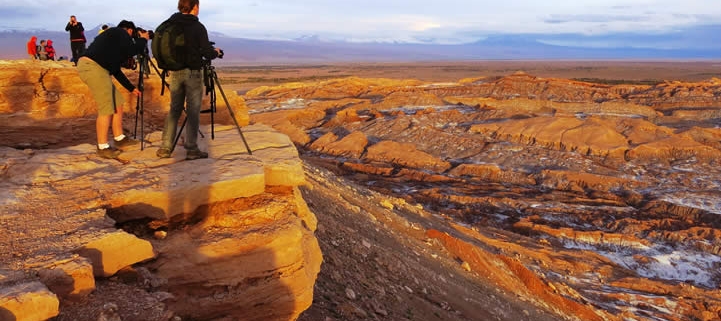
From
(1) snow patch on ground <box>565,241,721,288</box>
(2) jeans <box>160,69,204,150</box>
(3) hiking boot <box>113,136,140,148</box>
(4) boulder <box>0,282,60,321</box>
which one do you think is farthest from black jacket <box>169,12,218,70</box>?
(1) snow patch on ground <box>565,241,721,288</box>

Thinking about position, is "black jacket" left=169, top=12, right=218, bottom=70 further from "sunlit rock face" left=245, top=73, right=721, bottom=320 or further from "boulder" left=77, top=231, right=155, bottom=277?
"sunlit rock face" left=245, top=73, right=721, bottom=320

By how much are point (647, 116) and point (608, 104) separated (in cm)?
320

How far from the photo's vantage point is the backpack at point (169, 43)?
461 centimetres

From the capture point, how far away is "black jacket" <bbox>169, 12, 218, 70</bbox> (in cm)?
462

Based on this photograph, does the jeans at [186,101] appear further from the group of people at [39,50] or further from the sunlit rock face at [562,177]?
the group of people at [39,50]

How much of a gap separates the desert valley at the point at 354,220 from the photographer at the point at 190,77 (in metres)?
0.24

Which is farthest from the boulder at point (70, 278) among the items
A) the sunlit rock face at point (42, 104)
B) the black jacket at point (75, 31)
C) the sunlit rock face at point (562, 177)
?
the black jacket at point (75, 31)

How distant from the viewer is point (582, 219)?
19375 mm

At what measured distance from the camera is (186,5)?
462 cm

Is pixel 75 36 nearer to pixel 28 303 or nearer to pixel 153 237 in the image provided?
pixel 153 237

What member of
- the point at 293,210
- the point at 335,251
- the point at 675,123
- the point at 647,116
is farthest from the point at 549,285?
the point at 647,116

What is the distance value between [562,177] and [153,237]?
77.1ft

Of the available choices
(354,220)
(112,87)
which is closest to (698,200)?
(354,220)

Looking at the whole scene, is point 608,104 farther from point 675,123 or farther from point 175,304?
point 175,304
